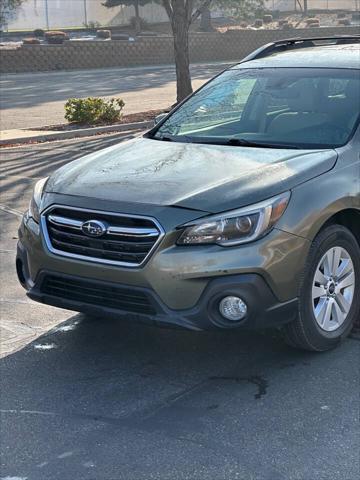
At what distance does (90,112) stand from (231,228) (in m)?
12.5

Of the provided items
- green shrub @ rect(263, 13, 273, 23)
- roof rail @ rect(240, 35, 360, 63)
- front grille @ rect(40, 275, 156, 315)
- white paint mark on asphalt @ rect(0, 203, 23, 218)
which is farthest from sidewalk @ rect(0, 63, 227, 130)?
green shrub @ rect(263, 13, 273, 23)

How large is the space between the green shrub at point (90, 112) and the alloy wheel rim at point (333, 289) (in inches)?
473

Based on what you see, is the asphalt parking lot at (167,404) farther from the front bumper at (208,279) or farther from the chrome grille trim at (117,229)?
the chrome grille trim at (117,229)

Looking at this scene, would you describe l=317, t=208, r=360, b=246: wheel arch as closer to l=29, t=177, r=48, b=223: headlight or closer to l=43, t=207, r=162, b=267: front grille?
l=43, t=207, r=162, b=267: front grille

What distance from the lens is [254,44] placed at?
47031 millimetres

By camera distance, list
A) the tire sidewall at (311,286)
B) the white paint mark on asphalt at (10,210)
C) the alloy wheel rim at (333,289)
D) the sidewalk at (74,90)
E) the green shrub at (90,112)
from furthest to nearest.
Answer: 1. the sidewalk at (74,90)
2. the green shrub at (90,112)
3. the white paint mark on asphalt at (10,210)
4. the alloy wheel rim at (333,289)
5. the tire sidewall at (311,286)

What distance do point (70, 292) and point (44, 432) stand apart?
2.83ft

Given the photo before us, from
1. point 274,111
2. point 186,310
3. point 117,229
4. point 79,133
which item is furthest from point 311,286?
point 79,133

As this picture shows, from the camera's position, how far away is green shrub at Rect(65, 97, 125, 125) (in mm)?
15852

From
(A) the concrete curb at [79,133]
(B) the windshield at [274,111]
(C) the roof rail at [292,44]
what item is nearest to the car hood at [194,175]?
(B) the windshield at [274,111]

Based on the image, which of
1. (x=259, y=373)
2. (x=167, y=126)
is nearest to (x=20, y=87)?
(x=167, y=126)

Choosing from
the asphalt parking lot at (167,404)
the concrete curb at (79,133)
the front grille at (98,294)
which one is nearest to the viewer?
the asphalt parking lot at (167,404)

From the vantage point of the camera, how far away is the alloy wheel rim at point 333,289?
4367mm

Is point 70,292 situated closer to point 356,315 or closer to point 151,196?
point 151,196
